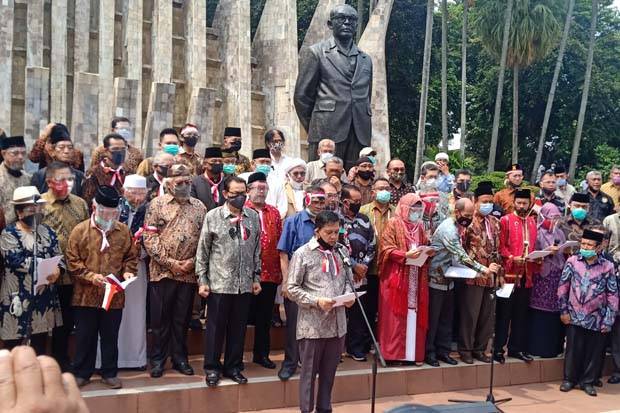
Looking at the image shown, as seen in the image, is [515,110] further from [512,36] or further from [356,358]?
[356,358]

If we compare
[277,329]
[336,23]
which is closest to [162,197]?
[277,329]

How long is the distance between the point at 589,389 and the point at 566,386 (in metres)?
0.24

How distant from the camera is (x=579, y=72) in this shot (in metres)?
32.3

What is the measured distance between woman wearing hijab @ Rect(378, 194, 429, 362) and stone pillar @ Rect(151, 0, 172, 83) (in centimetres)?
1375

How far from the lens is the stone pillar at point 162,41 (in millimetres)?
19703

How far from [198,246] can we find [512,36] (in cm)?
2391

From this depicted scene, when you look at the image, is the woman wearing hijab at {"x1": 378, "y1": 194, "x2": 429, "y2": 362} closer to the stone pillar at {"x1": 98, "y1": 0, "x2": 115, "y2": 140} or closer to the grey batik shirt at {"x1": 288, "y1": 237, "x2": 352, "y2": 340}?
the grey batik shirt at {"x1": 288, "y1": 237, "x2": 352, "y2": 340}

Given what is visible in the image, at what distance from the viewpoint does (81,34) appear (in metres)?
19.4

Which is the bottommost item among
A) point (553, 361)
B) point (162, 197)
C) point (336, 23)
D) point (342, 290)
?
point (553, 361)

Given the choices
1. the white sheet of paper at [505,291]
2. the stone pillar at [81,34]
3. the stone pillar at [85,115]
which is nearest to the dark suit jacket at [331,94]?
the white sheet of paper at [505,291]

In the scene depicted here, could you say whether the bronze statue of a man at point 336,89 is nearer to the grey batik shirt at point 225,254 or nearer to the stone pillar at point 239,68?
the grey batik shirt at point 225,254

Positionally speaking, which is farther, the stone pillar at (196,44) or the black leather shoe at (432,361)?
the stone pillar at (196,44)

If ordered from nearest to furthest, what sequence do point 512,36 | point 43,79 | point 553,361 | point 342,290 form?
1. point 342,290
2. point 553,361
3. point 43,79
4. point 512,36

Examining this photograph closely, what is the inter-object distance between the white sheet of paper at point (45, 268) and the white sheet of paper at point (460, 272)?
3.81 metres
